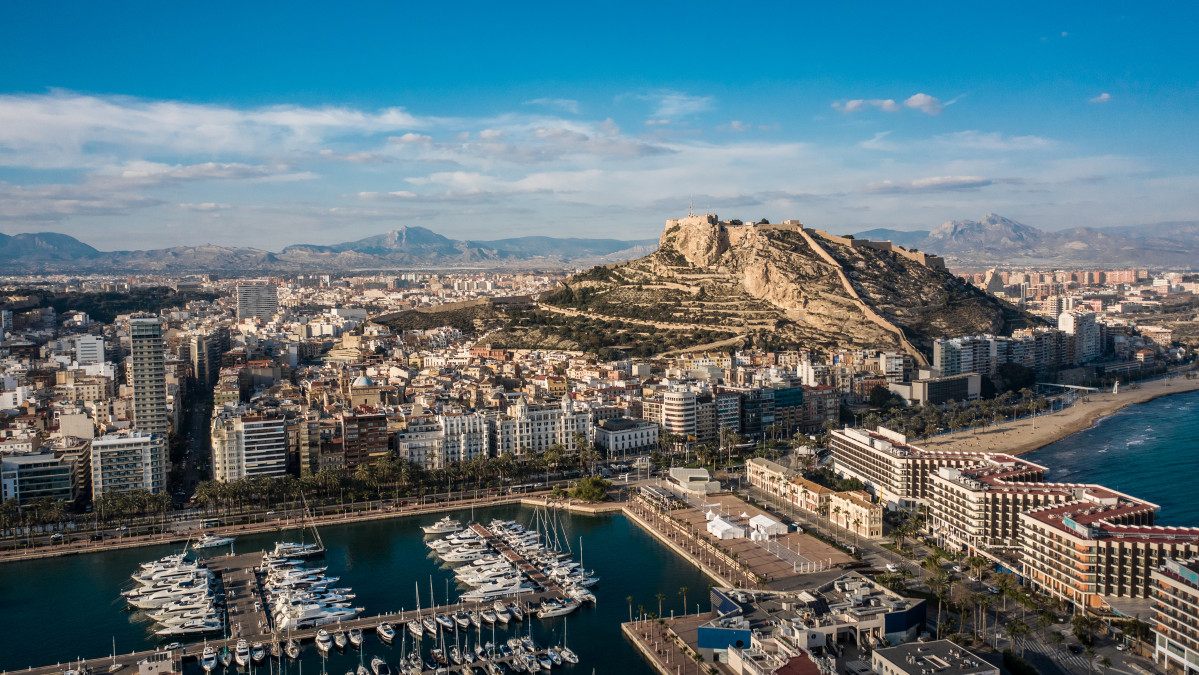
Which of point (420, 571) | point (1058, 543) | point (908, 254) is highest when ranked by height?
point (908, 254)

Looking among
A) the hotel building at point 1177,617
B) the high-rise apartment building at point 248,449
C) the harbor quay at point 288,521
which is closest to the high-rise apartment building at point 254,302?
the high-rise apartment building at point 248,449

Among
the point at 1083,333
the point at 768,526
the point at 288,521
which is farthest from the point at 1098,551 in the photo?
the point at 1083,333

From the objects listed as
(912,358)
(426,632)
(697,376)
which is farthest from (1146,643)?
(912,358)

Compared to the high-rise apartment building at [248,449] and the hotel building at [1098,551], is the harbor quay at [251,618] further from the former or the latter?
the hotel building at [1098,551]

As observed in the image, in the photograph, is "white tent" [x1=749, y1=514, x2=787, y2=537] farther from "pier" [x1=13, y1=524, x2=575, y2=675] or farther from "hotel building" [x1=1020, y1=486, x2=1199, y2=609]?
"hotel building" [x1=1020, y1=486, x2=1199, y2=609]

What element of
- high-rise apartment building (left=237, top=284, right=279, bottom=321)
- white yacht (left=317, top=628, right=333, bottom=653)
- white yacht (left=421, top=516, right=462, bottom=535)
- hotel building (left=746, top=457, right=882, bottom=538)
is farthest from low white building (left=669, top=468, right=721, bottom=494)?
high-rise apartment building (left=237, top=284, right=279, bottom=321)

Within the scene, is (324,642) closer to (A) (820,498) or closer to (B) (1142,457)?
(A) (820,498)

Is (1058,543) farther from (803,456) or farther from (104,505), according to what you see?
(104,505)
